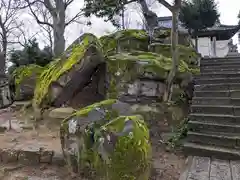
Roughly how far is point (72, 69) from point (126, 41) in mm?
2822

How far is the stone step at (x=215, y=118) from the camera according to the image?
383cm

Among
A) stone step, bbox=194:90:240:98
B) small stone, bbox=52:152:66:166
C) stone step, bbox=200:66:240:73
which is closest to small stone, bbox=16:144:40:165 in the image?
small stone, bbox=52:152:66:166

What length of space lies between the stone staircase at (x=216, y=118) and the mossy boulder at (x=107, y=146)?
52.1 inches

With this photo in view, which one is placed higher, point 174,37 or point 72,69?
point 174,37

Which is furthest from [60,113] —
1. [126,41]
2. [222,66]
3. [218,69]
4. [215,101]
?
[222,66]

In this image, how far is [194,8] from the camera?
13672mm

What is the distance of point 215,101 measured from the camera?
4.38 m

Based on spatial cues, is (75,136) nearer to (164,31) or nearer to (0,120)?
(0,120)

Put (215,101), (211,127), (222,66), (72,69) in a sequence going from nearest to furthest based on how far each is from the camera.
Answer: (211,127)
(215,101)
(72,69)
(222,66)

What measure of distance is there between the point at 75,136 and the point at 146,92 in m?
2.19

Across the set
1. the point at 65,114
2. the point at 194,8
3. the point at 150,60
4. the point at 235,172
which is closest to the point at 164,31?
the point at 150,60

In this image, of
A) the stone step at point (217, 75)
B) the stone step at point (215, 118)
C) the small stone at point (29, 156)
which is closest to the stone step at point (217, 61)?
the stone step at point (217, 75)

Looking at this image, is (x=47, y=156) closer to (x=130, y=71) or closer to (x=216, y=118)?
(x=130, y=71)

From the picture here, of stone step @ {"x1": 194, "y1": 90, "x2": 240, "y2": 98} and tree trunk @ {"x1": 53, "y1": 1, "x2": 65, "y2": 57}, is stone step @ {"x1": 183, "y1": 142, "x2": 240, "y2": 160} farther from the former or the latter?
tree trunk @ {"x1": 53, "y1": 1, "x2": 65, "y2": 57}
